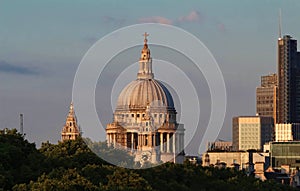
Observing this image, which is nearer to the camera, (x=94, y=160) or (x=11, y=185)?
(x=11, y=185)

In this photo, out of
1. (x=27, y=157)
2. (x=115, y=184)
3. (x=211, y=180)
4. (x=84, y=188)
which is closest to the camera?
(x=84, y=188)

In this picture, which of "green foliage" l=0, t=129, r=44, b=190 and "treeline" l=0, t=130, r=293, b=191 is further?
"green foliage" l=0, t=129, r=44, b=190

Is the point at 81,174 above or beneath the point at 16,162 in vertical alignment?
beneath

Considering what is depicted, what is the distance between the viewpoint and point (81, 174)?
325 ft

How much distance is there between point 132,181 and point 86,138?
63507mm

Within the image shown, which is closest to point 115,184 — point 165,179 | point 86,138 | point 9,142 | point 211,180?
point 9,142

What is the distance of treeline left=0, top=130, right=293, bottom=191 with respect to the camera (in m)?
90.7

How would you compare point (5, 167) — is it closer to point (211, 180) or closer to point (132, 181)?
point (132, 181)

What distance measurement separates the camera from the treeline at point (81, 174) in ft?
298

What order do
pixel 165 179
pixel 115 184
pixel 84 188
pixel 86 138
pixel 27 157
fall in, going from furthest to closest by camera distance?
pixel 86 138 < pixel 165 179 < pixel 27 157 < pixel 115 184 < pixel 84 188

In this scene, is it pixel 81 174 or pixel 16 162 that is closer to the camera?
pixel 81 174

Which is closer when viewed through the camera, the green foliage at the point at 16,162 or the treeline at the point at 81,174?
the treeline at the point at 81,174

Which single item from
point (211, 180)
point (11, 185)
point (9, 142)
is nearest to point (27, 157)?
point (9, 142)

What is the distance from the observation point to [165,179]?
122 meters
